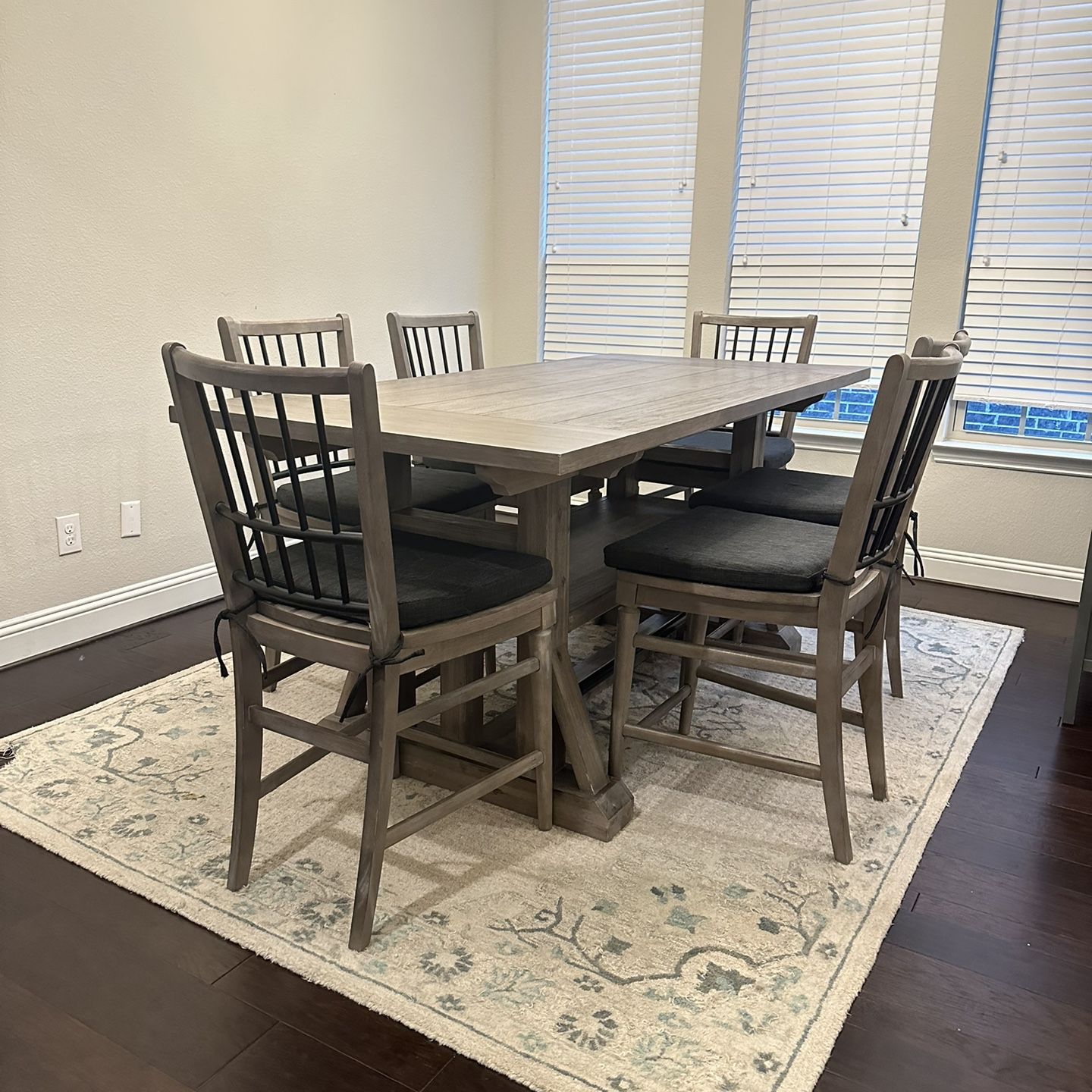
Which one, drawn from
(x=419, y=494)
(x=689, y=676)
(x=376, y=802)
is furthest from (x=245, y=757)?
(x=689, y=676)

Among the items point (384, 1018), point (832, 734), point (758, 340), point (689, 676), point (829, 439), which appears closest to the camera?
point (384, 1018)

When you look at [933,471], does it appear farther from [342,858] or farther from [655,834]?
[342,858]

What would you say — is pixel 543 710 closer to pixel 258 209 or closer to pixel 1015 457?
pixel 258 209

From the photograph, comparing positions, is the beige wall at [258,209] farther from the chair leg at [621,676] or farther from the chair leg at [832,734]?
the chair leg at [832,734]

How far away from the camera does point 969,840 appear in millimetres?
1943

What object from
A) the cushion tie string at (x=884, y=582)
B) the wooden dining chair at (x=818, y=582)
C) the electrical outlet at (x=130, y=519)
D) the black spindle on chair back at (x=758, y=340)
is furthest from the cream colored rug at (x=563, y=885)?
the black spindle on chair back at (x=758, y=340)

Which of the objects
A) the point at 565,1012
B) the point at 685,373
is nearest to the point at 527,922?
the point at 565,1012

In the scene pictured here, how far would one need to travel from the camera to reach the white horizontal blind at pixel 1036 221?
10.8 feet

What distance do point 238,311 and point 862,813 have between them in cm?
254

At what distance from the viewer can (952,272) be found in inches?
140

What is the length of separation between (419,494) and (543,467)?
3.35ft

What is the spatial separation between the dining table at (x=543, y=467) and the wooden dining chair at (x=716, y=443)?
44 centimetres

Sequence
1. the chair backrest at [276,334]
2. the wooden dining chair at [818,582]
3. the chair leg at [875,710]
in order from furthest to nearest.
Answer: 1. the chair backrest at [276,334]
2. the chair leg at [875,710]
3. the wooden dining chair at [818,582]

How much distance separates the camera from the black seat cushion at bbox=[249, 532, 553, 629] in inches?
60.4
